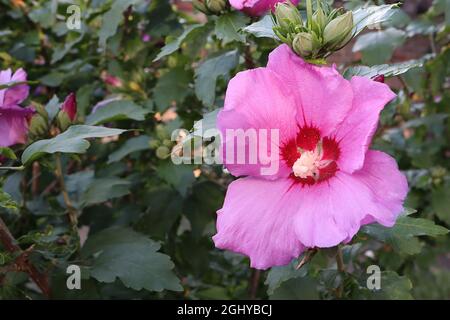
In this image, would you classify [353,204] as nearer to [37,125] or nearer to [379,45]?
[37,125]

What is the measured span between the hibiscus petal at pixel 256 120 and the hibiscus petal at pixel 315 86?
1 cm

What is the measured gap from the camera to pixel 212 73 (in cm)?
102

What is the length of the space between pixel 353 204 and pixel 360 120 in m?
0.09

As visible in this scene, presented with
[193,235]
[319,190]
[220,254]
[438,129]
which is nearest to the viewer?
[319,190]

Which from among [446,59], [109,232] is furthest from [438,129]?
[109,232]

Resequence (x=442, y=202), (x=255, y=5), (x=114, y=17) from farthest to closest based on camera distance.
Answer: (x=442, y=202) → (x=114, y=17) → (x=255, y=5)

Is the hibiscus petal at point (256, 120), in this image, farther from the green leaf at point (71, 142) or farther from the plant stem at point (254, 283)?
the plant stem at point (254, 283)

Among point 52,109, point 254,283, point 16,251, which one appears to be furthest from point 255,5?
point 254,283

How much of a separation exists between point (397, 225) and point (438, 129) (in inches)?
33.2

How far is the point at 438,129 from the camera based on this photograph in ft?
5.20

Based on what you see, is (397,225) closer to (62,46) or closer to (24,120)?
(24,120)

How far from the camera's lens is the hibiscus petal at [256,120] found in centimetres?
62

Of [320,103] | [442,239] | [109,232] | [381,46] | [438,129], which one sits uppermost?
[320,103]

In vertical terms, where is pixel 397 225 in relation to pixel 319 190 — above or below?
below
